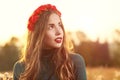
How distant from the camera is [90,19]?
160cm

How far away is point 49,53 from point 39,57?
44 mm

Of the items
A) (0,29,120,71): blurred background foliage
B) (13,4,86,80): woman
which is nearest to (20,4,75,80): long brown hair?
(13,4,86,80): woman

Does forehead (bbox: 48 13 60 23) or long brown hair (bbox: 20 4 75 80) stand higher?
forehead (bbox: 48 13 60 23)

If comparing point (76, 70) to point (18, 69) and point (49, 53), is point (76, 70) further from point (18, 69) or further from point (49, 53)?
point (18, 69)

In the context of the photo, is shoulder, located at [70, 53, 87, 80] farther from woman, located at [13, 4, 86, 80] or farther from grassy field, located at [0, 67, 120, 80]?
grassy field, located at [0, 67, 120, 80]

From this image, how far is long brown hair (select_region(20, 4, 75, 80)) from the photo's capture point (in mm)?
1116

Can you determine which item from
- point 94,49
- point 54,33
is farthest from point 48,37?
point 94,49

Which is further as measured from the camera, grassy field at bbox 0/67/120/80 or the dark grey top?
grassy field at bbox 0/67/120/80

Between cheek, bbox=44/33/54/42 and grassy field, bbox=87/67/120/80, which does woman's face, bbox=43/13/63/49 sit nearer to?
cheek, bbox=44/33/54/42

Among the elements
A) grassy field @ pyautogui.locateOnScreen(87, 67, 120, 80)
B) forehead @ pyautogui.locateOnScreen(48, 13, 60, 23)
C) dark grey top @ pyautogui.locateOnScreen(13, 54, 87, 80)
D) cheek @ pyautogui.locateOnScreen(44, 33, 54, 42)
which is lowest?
grassy field @ pyautogui.locateOnScreen(87, 67, 120, 80)

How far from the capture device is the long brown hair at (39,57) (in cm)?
112

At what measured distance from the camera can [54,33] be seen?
111cm

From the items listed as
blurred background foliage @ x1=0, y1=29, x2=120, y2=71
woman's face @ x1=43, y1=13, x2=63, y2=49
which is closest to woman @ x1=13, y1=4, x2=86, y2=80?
woman's face @ x1=43, y1=13, x2=63, y2=49

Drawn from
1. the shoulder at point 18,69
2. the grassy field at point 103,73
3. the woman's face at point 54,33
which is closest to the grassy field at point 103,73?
the grassy field at point 103,73
